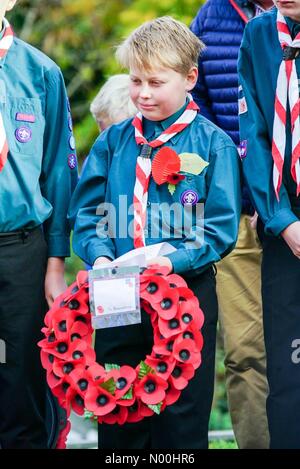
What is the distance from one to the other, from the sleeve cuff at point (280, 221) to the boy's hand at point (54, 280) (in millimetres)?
965

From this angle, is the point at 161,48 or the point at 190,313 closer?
the point at 190,313

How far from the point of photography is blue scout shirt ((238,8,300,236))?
15.3 feet

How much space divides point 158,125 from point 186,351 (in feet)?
3.37

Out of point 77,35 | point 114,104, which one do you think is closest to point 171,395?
point 114,104

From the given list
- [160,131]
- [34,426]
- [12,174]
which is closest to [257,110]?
[160,131]

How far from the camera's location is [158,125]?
15.6 ft

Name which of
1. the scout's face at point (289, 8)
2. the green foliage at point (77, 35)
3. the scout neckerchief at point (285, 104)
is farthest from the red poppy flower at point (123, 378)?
the green foliage at point (77, 35)

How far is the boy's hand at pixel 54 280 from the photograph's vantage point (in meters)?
4.90

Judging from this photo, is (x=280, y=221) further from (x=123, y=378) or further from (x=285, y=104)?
(x=123, y=378)

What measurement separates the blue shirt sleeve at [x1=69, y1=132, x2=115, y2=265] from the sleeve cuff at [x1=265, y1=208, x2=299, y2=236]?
Result: 2.20ft

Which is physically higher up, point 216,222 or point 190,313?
point 216,222

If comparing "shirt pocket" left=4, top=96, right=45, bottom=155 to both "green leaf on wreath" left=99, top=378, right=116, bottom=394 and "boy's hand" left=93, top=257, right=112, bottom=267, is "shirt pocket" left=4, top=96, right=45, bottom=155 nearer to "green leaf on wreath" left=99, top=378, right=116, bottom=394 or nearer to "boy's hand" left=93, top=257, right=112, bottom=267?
"boy's hand" left=93, top=257, right=112, bottom=267

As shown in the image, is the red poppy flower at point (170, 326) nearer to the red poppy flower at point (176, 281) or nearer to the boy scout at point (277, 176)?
the red poppy flower at point (176, 281)

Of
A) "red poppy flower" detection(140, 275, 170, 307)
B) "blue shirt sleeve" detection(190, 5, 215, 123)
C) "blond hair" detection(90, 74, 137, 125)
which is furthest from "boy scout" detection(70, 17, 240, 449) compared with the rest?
"blond hair" detection(90, 74, 137, 125)
